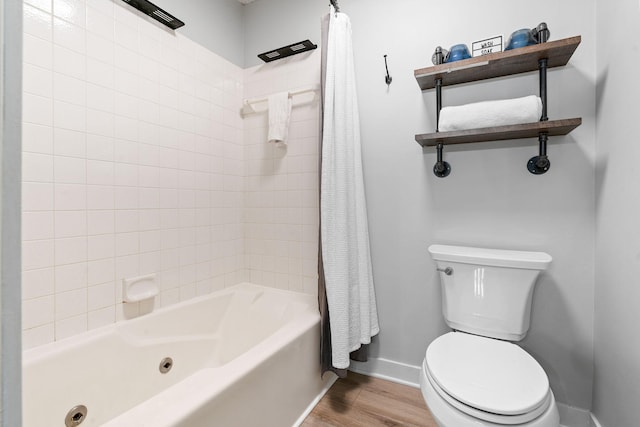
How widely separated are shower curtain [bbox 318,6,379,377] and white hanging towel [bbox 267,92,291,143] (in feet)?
1.34

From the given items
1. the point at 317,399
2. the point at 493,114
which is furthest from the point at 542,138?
the point at 317,399

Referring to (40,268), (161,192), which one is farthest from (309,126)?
(40,268)

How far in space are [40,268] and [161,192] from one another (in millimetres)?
618

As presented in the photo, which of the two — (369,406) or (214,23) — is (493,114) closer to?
(369,406)

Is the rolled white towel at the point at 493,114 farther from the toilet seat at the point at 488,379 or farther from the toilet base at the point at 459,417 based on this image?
the toilet base at the point at 459,417

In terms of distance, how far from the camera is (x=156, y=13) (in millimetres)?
1570

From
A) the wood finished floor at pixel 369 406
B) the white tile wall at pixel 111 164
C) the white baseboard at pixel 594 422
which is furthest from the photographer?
the wood finished floor at pixel 369 406

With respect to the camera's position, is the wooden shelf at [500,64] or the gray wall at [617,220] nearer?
the gray wall at [617,220]

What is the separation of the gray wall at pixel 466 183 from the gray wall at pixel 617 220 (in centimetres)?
7

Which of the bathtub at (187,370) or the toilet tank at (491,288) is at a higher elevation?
the toilet tank at (491,288)

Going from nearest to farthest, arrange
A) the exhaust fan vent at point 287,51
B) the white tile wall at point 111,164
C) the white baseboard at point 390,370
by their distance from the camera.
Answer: the white tile wall at point 111,164 → the white baseboard at point 390,370 → the exhaust fan vent at point 287,51

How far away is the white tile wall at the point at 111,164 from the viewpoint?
1196mm

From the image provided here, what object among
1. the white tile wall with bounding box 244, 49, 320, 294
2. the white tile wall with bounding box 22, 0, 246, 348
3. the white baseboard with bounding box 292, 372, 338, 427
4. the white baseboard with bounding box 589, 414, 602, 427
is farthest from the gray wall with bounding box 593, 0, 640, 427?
the white tile wall with bounding box 22, 0, 246, 348

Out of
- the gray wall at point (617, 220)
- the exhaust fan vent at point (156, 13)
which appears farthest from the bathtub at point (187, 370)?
the exhaust fan vent at point (156, 13)
